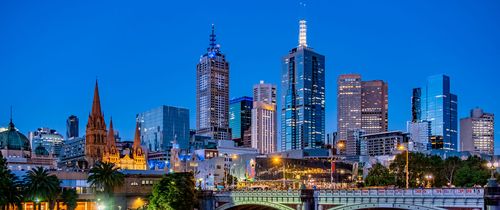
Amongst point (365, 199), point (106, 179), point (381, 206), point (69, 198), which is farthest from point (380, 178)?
point (69, 198)

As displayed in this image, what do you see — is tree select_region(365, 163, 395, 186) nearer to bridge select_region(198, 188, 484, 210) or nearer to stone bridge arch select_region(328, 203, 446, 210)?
bridge select_region(198, 188, 484, 210)

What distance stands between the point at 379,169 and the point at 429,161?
11.9m

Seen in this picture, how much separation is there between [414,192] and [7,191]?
245 ft

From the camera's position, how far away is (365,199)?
7712 centimetres

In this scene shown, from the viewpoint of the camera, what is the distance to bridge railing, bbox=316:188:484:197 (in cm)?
6484

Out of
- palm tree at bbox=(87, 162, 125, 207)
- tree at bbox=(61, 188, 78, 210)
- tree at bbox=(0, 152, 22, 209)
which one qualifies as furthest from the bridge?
tree at bbox=(0, 152, 22, 209)

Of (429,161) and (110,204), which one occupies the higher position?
(429,161)

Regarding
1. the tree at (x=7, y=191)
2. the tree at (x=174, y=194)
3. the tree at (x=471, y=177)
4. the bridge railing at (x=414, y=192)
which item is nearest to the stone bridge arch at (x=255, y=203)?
the tree at (x=174, y=194)

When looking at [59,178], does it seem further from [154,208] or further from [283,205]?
[283,205]

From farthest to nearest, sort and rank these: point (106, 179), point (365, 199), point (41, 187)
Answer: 1. point (106, 179)
2. point (41, 187)
3. point (365, 199)

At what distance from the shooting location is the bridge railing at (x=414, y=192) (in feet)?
213

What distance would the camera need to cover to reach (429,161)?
140 meters

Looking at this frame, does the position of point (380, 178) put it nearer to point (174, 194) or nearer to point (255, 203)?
point (255, 203)

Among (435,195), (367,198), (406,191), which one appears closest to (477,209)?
(435,195)
